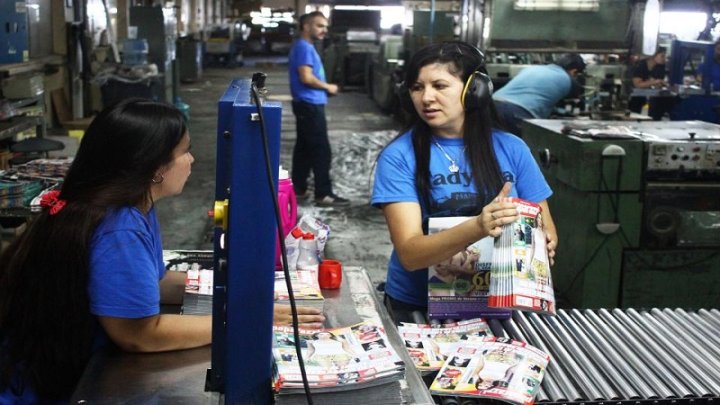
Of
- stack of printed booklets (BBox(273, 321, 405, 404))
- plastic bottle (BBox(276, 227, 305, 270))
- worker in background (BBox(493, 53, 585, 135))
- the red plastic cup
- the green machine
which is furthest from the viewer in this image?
worker in background (BBox(493, 53, 585, 135))

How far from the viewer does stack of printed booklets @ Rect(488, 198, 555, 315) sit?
1.77 m

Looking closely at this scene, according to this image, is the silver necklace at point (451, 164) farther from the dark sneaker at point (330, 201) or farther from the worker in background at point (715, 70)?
the worker in background at point (715, 70)

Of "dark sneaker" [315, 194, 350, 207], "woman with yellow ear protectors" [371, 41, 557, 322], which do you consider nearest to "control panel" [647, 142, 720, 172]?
"woman with yellow ear protectors" [371, 41, 557, 322]

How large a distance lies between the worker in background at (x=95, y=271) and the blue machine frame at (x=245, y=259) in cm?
31

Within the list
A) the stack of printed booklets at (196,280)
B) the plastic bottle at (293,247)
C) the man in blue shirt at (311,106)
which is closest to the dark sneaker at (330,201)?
the man in blue shirt at (311,106)

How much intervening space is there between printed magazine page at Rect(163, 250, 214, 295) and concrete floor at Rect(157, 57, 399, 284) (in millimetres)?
536

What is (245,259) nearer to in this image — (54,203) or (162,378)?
(162,378)

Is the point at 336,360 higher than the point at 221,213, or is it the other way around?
the point at 221,213

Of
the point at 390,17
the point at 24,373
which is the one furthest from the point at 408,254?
the point at 390,17

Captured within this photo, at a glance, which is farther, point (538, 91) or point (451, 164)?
point (538, 91)

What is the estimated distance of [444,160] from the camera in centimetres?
227

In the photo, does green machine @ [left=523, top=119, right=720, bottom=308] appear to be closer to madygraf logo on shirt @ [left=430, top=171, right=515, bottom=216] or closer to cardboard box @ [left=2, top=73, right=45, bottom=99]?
madygraf logo on shirt @ [left=430, top=171, right=515, bottom=216]

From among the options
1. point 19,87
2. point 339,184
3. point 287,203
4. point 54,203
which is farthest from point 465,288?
point 339,184

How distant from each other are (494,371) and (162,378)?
0.66m
